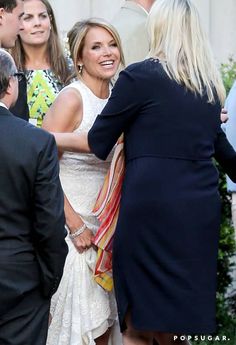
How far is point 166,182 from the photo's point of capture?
5.54 meters

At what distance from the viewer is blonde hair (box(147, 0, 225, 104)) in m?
5.60

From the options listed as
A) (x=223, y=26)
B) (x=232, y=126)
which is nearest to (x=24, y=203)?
(x=232, y=126)

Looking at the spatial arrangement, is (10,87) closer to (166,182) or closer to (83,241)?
(166,182)

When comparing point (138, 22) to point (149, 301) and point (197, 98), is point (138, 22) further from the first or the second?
point (149, 301)

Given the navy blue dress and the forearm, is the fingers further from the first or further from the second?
the forearm

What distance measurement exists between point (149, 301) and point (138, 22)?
219 cm

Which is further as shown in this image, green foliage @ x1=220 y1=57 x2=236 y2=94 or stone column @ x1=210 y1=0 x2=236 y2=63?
stone column @ x1=210 y1=0 x2=236 y2=63

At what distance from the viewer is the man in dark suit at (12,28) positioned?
6.17m

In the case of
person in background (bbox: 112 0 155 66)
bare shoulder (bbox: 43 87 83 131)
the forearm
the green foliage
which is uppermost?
person in background (bbox: 112 0 155 66)

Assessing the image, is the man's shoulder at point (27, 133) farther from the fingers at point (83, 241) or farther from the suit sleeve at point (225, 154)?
the suit sleeve at point (225, 154)

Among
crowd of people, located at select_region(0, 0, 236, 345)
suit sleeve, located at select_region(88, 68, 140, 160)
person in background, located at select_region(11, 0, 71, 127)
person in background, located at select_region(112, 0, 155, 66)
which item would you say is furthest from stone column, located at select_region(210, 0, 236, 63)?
suit sleeve, located at select_region(88, 68, 140, 160)

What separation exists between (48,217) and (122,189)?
71cm

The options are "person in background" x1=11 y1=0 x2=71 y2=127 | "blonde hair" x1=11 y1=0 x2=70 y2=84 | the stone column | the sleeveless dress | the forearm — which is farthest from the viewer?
the stone column

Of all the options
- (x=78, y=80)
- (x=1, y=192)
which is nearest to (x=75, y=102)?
(x=78, y=80)
